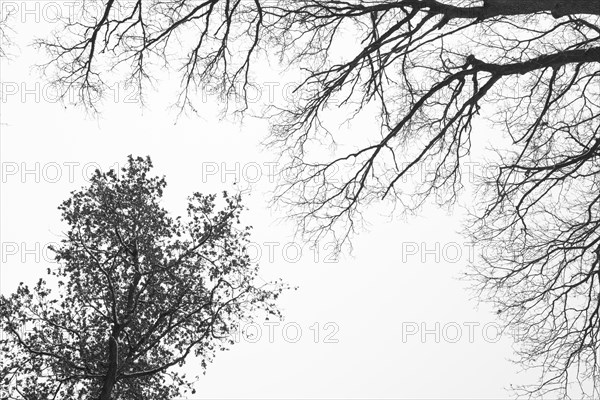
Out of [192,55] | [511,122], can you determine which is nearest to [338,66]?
[192,55]

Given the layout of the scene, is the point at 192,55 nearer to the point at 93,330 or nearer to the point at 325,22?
the point at 325,22

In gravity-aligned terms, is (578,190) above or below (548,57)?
below

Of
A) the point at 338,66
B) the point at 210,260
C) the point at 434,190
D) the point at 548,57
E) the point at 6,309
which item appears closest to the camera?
the point at 548,57

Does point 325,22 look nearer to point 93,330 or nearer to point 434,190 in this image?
point 434,190

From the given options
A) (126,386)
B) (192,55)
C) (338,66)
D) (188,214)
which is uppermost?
(192,55)

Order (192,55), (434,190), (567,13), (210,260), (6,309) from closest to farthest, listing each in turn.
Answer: (567,13)
(192,55)
(434,190)
(6,309)
(210,260)

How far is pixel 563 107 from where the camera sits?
21.8 feet

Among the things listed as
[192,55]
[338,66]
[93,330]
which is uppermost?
[192,55]

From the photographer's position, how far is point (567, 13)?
4.92m

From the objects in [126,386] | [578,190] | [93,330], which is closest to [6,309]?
[93,330]

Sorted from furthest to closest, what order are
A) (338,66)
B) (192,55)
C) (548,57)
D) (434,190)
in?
(434,190) < (192,55) < (338,66) < (548,57)

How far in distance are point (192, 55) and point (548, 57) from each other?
12.7 feet

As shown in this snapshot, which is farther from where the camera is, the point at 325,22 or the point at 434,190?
the point at 434,190

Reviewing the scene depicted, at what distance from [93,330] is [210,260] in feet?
6.24
